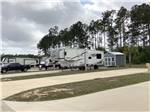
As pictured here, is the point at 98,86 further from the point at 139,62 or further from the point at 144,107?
the point at 139,62

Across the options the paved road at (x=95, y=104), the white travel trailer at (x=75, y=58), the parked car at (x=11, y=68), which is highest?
the white travel trailer at (x=75, y=58)

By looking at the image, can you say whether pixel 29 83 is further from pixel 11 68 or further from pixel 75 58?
pixel 11 68

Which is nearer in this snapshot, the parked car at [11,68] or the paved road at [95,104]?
the paved road at [95,104]

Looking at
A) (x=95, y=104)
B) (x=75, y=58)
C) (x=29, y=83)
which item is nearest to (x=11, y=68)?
(x=75, y=58)

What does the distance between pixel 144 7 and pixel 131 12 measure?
4.98 meters

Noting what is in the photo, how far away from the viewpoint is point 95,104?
1355 centimetres

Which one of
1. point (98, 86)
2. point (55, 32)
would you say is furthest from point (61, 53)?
point (55, 32)

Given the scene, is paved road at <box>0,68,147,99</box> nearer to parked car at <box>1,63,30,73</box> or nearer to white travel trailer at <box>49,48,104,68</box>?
white travel trailer at <box>49,48,104,68</box>

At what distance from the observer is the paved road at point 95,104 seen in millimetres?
12484

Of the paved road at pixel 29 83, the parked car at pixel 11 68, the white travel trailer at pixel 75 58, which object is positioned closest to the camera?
the paved road at pixel 29 83

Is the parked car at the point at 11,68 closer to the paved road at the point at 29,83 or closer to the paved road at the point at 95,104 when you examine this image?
the paved road at the point at 29,83

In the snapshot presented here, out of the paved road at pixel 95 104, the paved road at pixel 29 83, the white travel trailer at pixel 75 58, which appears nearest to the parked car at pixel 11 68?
the white travel trailer at pixel 75 58

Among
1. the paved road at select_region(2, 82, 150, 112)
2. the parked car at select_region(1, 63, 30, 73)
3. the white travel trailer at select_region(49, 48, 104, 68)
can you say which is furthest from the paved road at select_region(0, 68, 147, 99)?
the parked car at select_region(1, 63, 30, 73)

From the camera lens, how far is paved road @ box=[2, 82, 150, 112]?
1248 cm
